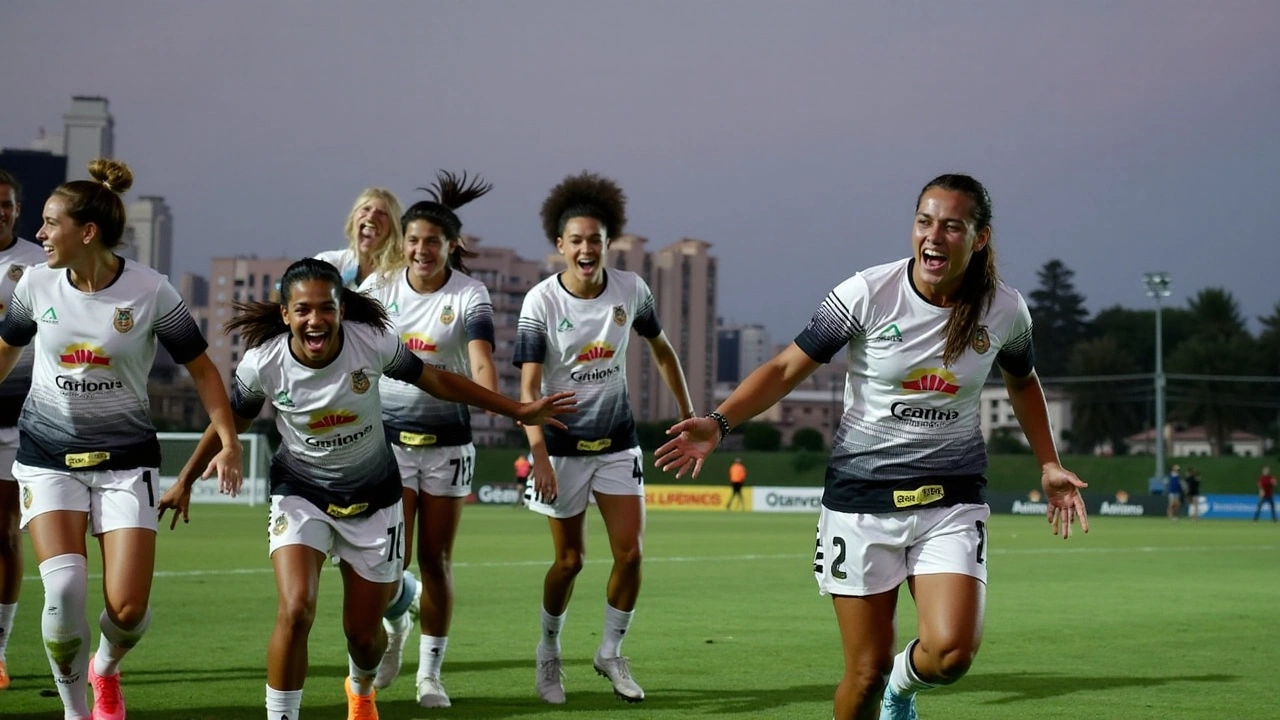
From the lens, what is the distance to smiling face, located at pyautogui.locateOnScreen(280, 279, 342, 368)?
727 centimetres

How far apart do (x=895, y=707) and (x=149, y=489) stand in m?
3.63

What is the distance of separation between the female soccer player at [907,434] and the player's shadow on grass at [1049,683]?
308 centimetres

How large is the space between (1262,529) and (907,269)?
1420 inches

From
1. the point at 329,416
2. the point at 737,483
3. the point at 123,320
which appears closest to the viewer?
the point at 329,416

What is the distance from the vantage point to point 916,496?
6523 mm

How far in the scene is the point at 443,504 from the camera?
9.41 metres

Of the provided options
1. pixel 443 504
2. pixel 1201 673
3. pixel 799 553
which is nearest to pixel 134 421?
pixel 443 504

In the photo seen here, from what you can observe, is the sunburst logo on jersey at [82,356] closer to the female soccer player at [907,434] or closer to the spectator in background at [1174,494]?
the female soccer player at [907,434]

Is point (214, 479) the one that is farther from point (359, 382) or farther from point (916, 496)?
point (916, 496)

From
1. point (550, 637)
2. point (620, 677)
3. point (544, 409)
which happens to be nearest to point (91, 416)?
point (544, 409)

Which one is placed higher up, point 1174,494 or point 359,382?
point 359,382

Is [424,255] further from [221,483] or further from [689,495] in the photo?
[689,495]

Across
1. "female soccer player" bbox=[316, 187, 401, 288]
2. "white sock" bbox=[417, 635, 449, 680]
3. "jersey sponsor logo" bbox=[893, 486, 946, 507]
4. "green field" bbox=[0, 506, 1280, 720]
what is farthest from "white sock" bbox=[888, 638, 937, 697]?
"female soccer player" bbox=[316, 187, 401, 288]

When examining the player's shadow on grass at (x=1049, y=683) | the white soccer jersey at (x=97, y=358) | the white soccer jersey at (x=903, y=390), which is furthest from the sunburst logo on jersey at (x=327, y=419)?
the player's shadow on grass at (x=1049, y=683)
